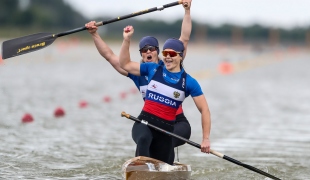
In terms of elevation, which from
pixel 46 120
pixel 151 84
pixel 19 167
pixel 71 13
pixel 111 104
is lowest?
pixel 19 167

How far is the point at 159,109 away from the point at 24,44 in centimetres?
261

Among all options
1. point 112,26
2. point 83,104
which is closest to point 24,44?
point 83,104

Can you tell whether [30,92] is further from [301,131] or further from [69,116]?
[301,131]

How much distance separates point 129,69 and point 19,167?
2.36 meters

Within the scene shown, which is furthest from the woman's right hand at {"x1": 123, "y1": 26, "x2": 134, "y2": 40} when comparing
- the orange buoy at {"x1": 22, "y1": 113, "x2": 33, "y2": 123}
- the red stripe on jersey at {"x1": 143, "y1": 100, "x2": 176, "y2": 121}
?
the orange buoy at {"x1": 22, "y1": 113, "x2": 33, "y2": 123}

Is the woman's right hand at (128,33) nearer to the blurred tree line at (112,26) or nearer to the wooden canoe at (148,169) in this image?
the wooden canoe at (148,169)

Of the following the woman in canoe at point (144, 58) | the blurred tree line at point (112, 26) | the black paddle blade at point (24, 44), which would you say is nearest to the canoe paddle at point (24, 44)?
the black paddle blade at point (24, 44)

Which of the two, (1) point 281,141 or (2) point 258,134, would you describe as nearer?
(1) point 281,141

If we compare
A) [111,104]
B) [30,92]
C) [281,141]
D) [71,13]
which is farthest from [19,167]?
[71,13]

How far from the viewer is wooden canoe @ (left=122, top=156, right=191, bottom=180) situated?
28.7ft

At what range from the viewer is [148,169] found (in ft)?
29.0

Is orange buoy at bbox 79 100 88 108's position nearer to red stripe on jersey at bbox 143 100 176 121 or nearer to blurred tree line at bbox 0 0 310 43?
red stripe on jersey at bbox 143 100 176 121

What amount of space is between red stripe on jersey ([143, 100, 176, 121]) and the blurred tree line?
75.6 metres

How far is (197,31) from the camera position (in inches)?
5340
